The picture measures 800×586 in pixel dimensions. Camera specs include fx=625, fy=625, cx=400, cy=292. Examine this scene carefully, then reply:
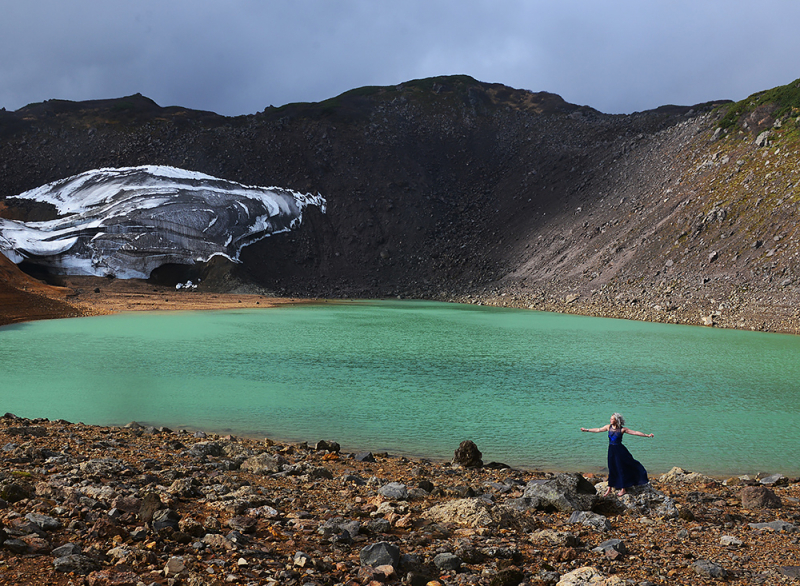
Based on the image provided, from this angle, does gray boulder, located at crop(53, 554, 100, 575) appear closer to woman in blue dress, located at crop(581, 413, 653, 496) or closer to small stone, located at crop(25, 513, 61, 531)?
small stone, located at crop(25, 513, 61, 531)

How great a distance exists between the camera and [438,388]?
668 inches

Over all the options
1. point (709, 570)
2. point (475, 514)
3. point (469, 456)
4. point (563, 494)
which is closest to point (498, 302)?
point (469, 456)

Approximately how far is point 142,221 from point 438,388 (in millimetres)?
48834

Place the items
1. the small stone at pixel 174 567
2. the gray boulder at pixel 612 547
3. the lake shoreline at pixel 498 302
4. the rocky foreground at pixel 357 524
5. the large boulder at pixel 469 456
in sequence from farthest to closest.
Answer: the lake shoreline at pixel 498 302 → the large boulder at pixel 469 456 → the gray boulder at pixel 612 547 → the rocky foreground at pixel 357 524 → the small stone at pixel 174 567

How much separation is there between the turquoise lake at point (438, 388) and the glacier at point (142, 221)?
2605cm

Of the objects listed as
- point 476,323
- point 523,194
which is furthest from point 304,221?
point 476,323

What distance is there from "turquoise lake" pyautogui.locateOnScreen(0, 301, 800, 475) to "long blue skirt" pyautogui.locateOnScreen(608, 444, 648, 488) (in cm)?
248

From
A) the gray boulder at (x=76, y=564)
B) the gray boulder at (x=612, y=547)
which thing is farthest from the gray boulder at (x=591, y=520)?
the gray boulder at (x=76, y=564)

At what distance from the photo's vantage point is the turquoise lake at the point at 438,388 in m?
12.2

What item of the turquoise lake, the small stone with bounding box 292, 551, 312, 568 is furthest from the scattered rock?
the small stone with bounding box 292, 551, 312, 568

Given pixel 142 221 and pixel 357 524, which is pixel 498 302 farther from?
pixel 357 524

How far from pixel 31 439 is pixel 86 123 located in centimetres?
7981

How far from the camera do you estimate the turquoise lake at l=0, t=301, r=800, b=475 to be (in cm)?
1225

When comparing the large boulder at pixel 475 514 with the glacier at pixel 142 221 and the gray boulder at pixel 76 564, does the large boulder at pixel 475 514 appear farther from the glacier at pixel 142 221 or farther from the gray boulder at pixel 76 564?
the glacier at pixel 142 221
